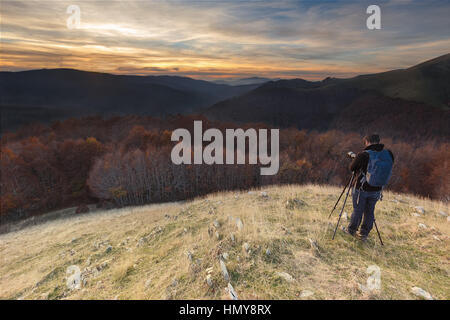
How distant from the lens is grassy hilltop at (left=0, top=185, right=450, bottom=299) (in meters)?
4.95

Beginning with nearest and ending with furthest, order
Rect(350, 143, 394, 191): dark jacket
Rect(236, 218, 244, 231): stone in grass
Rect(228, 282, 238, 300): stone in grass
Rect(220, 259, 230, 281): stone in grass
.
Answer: Rect(228, 282, 238, 300): stone in grass < Rect(220, 259, 230, 281): stone in grass < Rect(350, 143, 394, 191): dark jacket < Rect(236, 218, 244, 231): stone in grass

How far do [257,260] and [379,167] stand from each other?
167 inches

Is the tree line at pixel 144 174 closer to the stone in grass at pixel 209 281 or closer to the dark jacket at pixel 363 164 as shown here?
the dark jacket at pixel 363 164

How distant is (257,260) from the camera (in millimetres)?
5789

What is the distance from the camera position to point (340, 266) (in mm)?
5531

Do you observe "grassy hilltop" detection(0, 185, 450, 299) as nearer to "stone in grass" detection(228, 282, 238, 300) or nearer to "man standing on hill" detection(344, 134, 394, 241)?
"stone in grass" detection(228, 282, 238, 300)

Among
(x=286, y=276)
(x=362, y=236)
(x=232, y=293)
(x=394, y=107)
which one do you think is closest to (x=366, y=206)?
(x=362, y=236)

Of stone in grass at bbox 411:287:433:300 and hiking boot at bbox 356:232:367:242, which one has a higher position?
hiking boot at bbox 356:232:367:242

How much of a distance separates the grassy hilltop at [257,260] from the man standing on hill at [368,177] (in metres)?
0.69

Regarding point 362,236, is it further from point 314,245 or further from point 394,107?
point 394,107

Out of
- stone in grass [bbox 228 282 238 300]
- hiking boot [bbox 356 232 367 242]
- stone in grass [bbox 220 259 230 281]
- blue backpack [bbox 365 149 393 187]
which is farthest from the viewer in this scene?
hiking boot [bbox 356 232 367 242]

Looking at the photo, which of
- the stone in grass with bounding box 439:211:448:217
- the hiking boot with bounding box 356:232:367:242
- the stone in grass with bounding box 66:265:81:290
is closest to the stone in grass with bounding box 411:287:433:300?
the hiking boot with bounding box 356:232:367:242

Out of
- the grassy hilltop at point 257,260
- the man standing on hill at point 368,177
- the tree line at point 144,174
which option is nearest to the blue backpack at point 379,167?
the man standing on hill at point 368,177
